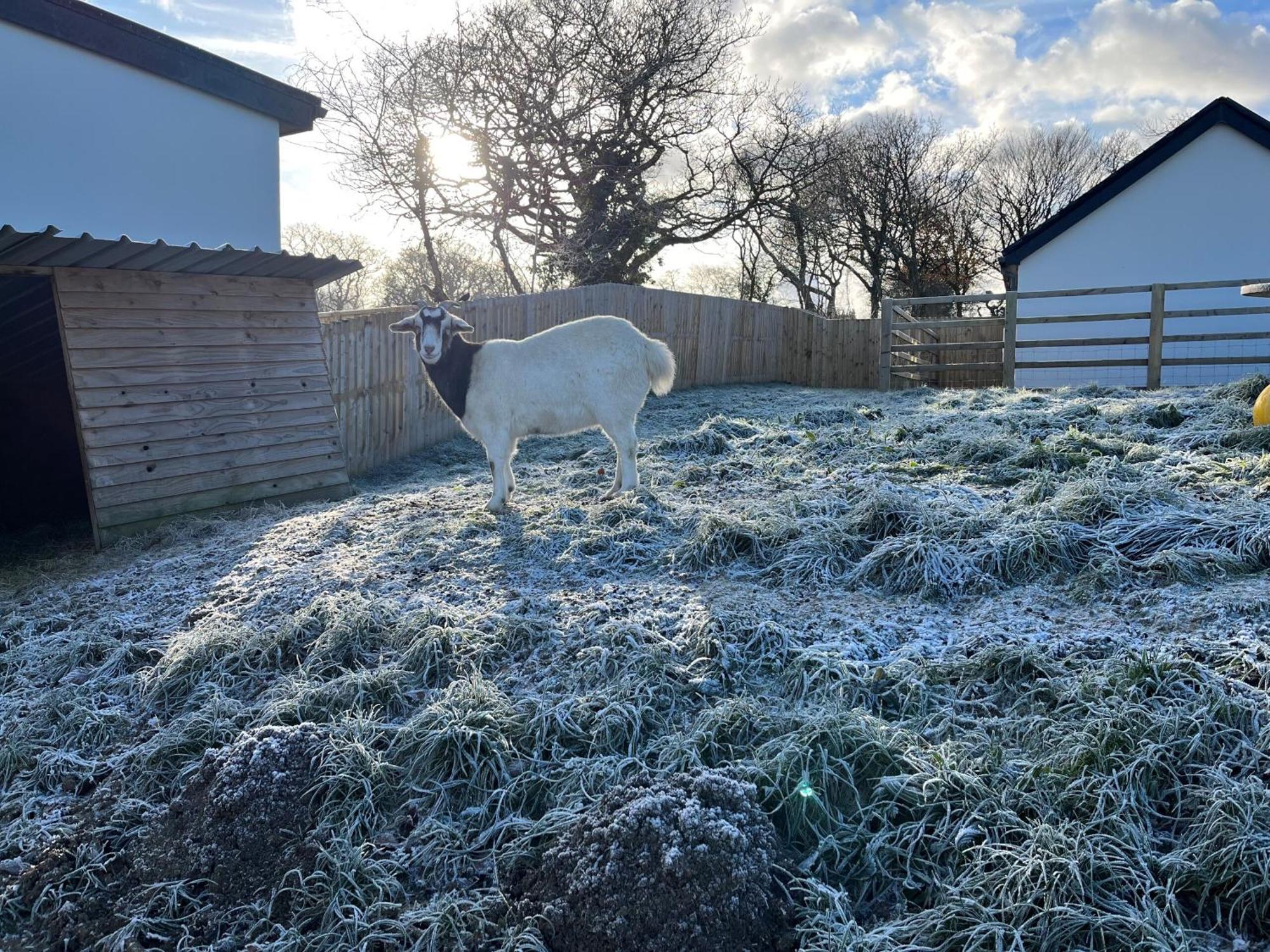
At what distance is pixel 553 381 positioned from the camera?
6.38 m

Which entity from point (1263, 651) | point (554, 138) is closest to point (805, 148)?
point (554, 138)

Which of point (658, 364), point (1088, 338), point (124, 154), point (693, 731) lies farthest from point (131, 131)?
point (1088, 338)

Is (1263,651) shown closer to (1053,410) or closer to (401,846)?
(401,846)

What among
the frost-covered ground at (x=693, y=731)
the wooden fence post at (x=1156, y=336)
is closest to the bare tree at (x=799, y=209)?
the wooden fence post at (x=1156, y=336)

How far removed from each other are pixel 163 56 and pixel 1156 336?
13.2 meters

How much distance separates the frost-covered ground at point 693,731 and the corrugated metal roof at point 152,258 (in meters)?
2.40

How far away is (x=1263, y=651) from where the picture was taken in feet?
8.89

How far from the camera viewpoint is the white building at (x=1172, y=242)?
13.2 metres

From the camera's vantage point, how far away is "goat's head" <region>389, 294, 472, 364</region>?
20.7 ft

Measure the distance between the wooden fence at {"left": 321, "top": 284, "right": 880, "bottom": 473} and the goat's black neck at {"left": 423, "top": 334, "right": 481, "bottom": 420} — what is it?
2.73 meters

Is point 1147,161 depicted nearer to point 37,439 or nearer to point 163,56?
point 163,56

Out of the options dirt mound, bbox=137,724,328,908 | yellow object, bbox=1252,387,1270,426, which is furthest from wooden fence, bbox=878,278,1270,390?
dirt mound, bbox=137,724,328,908

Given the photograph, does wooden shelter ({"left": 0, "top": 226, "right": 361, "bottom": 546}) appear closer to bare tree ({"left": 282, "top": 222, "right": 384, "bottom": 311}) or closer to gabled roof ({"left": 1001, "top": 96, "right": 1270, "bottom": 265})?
gabled roof ({"left": 1001, "top": 96, "right": 1270, "bottom": 265})

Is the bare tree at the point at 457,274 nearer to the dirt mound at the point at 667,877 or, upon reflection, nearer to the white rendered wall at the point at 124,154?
the white rendered wall at the point at 124,154
